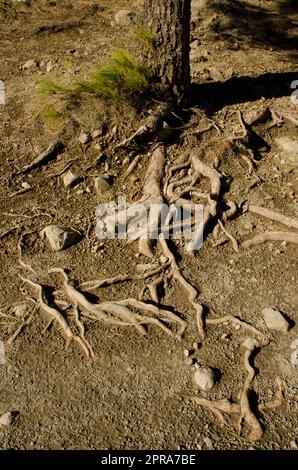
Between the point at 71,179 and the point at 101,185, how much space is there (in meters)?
0.31

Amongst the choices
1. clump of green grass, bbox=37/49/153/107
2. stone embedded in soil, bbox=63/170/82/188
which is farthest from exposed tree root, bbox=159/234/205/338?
clump of green grass, bbox=37/49/153/107

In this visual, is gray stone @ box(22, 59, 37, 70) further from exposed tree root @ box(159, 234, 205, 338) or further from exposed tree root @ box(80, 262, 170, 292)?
exposed tree root @ box(80, 262, 170, 292)

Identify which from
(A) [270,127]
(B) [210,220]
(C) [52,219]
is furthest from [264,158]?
(C) [52,219]

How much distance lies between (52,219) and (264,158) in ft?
7.33

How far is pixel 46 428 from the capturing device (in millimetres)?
3514

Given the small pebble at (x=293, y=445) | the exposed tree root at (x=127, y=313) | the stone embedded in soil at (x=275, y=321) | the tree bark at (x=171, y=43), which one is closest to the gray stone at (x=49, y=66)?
the tree bark at (x=171, y=43)

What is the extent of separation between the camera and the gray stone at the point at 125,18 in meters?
7.53

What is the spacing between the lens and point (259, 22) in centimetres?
775

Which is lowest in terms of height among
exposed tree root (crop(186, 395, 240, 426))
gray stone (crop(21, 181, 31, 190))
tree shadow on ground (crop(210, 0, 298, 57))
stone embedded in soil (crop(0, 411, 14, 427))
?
stone embedded in soil (crop(0, 411, 14, 427))

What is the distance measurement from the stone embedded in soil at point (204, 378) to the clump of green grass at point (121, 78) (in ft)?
9.71

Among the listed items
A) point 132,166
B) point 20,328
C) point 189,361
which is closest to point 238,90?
point 132,166

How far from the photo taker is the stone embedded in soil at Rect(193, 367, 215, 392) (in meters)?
3.69

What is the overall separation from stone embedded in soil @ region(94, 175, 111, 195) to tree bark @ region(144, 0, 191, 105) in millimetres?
1191

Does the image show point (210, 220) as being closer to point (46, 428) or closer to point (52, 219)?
point (52, 219)
